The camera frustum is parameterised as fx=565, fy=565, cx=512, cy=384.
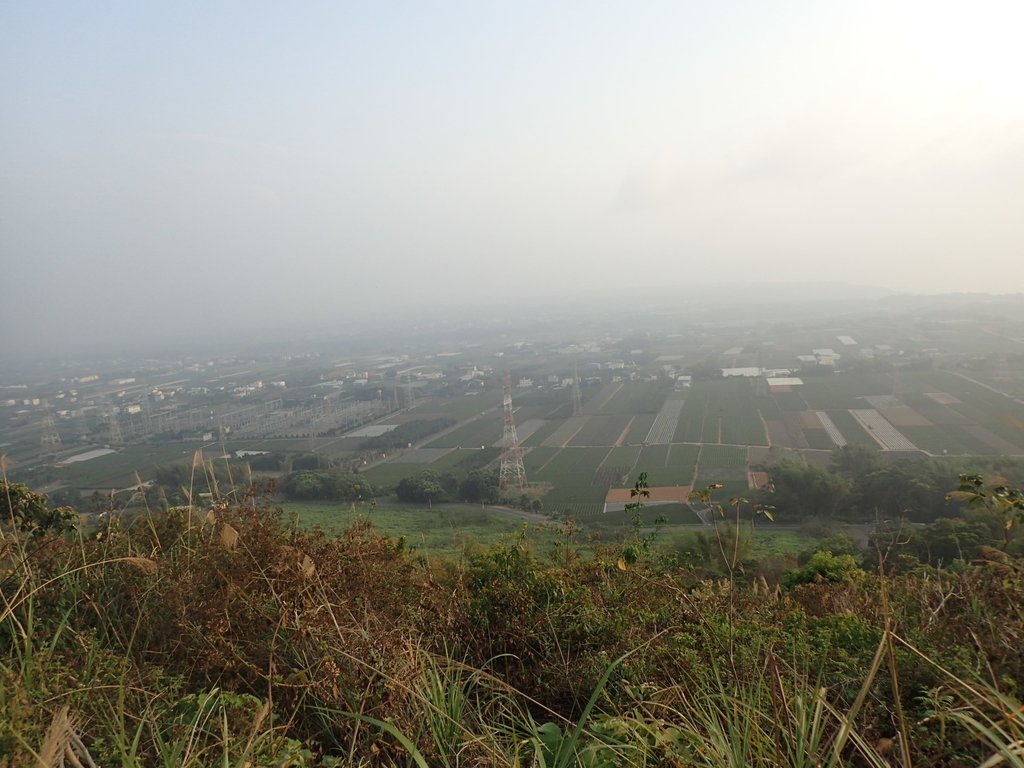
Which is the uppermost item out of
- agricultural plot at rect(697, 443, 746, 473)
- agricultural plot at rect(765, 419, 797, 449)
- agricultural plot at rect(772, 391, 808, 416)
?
agricultural plot at rect(772, 391, 808, 416)

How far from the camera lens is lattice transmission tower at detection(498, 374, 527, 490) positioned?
15.9m

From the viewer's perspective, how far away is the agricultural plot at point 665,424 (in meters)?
19.4

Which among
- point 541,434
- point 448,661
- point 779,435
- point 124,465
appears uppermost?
point 448,661

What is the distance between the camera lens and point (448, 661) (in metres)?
2.04

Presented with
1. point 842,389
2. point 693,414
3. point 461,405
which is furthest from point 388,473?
point 842,389

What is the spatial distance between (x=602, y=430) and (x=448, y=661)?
19802mm

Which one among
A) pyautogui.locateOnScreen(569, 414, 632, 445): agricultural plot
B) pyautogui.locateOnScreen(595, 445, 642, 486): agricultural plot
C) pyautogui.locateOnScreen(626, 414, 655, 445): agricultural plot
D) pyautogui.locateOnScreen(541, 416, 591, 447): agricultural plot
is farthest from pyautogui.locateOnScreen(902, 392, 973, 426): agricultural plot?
pyautogui.locateOnScreen(541, 416, 591, 447): agricultural plot

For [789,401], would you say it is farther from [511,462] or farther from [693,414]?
[511,462]

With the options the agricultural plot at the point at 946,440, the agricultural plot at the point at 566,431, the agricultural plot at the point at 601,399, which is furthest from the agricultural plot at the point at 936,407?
the agricultural plot at the point at 566,431

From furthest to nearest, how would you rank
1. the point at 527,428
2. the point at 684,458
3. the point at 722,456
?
the point at 527,428 → the point at 684,458 → the point at 722,456

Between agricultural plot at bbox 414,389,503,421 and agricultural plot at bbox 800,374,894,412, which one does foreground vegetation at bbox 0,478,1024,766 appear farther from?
agricultural plot at bbox 414,389,503,421

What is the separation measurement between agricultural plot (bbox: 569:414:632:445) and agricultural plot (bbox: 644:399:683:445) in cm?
107

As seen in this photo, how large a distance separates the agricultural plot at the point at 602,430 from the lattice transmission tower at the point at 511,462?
219cm

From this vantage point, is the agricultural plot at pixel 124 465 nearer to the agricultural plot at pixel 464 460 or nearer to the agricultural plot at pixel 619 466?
the agricultural plot at pixel 464 460
